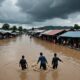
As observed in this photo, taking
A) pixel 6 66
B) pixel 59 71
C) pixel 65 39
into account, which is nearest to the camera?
pixel 59 71

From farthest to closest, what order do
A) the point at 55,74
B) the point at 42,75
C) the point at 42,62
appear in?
1. the point at 42,62
2. the point at 55,74
3. the point at 42,75

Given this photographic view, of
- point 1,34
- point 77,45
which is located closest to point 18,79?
point 77,45

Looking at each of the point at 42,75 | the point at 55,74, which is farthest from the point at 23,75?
the point at 55,74

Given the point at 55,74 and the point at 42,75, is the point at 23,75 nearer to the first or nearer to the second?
the point at 42,75

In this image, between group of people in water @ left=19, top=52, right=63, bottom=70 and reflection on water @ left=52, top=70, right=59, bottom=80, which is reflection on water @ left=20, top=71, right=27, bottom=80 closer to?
group of people in water @ left=19, top=52, right=63, bottom=70

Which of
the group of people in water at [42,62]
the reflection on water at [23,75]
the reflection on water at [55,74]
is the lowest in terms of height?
the reflection on water at [55,74]

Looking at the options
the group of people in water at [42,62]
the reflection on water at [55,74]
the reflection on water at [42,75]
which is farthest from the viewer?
the group of people in water at [42,62]

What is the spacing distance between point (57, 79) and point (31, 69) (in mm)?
3513

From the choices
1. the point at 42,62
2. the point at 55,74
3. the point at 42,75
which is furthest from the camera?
the point at 42,62

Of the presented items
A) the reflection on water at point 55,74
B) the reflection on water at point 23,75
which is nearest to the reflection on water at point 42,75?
the reflection on water at point 55,74

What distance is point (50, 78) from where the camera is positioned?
1426 centimetres

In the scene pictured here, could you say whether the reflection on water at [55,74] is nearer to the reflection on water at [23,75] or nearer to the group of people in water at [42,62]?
the group of people in water at [42,62]

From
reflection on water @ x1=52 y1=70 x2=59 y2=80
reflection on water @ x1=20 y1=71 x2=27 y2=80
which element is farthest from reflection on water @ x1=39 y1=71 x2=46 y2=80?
reflection on water @ x1=20 y1=71 x2=27 y2=80

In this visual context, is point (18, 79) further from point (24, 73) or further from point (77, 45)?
point (77, 45)
